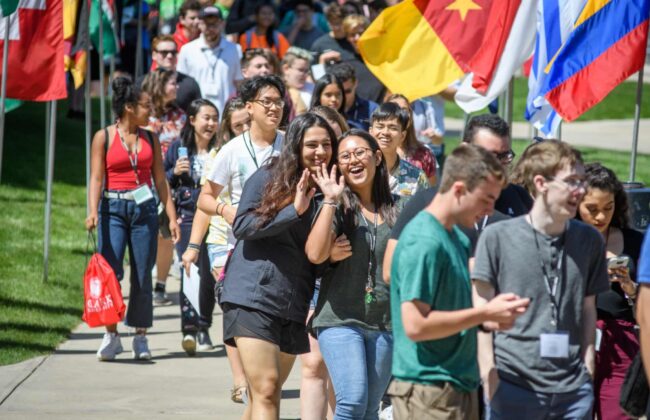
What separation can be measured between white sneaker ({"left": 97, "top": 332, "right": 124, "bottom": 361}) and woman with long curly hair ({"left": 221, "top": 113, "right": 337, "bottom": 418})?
3331 mm

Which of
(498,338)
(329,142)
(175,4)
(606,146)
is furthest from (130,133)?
(606,146)

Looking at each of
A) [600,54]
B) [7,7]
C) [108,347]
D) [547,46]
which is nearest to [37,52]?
[7,7]

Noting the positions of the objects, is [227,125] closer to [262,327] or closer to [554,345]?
[262,327]

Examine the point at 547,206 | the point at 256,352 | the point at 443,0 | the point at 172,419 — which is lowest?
the point at 172,419

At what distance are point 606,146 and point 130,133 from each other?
12977mm

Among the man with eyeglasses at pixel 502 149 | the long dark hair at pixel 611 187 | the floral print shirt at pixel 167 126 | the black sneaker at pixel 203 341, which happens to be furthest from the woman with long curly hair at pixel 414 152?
the floral print shirt at pixel 167 126

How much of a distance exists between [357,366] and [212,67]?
8.12 meters

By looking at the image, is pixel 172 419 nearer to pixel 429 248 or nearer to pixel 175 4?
pixel 429 248

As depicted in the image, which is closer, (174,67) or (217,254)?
(217,254)

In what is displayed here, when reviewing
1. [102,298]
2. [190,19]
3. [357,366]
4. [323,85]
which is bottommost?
[102,298]

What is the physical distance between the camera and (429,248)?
475 centimetres

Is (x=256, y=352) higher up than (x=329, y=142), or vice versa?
(x=329, y=142)

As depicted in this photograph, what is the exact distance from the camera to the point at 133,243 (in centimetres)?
967

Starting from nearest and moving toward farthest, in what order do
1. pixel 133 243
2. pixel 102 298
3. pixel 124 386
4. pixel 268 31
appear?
pixel 124 386, pixel 102 298, pixel 133 243, pixel 268 31
